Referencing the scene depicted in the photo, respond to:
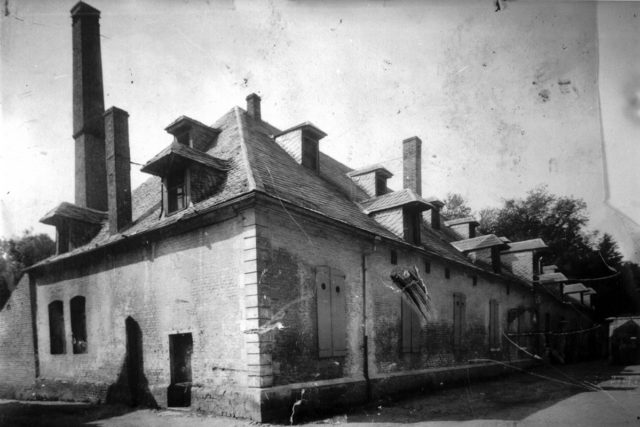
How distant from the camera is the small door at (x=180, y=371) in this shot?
1031 centimetres

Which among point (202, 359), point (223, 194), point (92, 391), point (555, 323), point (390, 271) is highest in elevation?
point (223, 194)

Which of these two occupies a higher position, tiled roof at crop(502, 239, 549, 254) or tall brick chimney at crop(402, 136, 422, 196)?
tall brick chimney at crop(402, 136, 422, 196)

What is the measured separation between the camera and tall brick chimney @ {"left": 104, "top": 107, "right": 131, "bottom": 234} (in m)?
13.0

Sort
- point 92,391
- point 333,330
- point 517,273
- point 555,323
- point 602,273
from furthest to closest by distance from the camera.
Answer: point 602,273 → point 555,323 → point 517,273 → point 92,391 → point 333,330

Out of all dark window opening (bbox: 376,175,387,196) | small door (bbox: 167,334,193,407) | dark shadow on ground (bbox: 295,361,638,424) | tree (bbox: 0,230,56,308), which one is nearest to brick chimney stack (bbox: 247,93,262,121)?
dark window opening (bbox: 376,175,387,196)

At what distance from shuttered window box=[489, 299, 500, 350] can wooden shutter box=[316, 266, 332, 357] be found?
1128 cm

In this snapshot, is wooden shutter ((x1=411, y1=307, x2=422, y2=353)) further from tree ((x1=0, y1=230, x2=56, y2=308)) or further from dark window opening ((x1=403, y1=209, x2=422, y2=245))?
tree ((x1=0, y1=230, x2=56, y2=308))

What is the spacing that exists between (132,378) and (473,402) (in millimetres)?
9136

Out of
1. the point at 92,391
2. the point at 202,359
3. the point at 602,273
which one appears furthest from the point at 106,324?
the point at 602,273

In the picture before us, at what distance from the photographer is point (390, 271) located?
13.1 m

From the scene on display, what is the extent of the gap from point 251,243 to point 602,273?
117 feet

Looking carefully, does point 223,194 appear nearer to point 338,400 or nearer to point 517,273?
point 338,400

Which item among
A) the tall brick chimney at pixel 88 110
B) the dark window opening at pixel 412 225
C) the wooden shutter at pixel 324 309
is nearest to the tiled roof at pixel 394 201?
the dark window opening at pixel 412 225

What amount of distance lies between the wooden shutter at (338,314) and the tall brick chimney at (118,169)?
6654 millimetres
